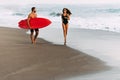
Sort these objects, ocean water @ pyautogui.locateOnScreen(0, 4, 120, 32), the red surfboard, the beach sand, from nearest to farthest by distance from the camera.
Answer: the beach sand
the red surfboard
ocean water @ pyautogui.locateOnScreen(0, 4, 120, 32)

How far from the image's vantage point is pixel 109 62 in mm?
11133

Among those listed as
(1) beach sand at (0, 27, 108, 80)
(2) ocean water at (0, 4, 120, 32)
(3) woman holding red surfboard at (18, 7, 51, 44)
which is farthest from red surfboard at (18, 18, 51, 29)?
(2) ocean water at (0, 4, 120, 32)

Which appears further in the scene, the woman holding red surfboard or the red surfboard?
the red surfboard

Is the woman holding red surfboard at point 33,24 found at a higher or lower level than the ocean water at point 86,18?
higher

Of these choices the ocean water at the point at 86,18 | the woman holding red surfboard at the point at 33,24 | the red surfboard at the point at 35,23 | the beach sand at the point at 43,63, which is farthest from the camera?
the ocean water at the point at 86,18

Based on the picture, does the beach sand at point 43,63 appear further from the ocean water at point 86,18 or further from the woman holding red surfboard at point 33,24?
the ocean water at point 86,18

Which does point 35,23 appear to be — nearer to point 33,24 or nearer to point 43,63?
point 33,24

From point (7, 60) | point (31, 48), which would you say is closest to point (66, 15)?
point (31, 48)

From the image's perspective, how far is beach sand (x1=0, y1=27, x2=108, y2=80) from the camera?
9008 mm

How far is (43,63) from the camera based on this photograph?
1045 cm

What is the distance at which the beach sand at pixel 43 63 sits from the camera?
9.01 metres

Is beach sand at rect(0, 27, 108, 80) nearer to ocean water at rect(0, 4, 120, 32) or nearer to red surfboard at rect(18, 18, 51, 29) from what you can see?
red surfboard at rect(18, 18, 51, 29)

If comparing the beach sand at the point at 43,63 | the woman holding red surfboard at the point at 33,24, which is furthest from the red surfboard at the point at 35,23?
the beach sand at the point at 43,63

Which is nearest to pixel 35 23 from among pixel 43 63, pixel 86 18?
pixel 43 63
